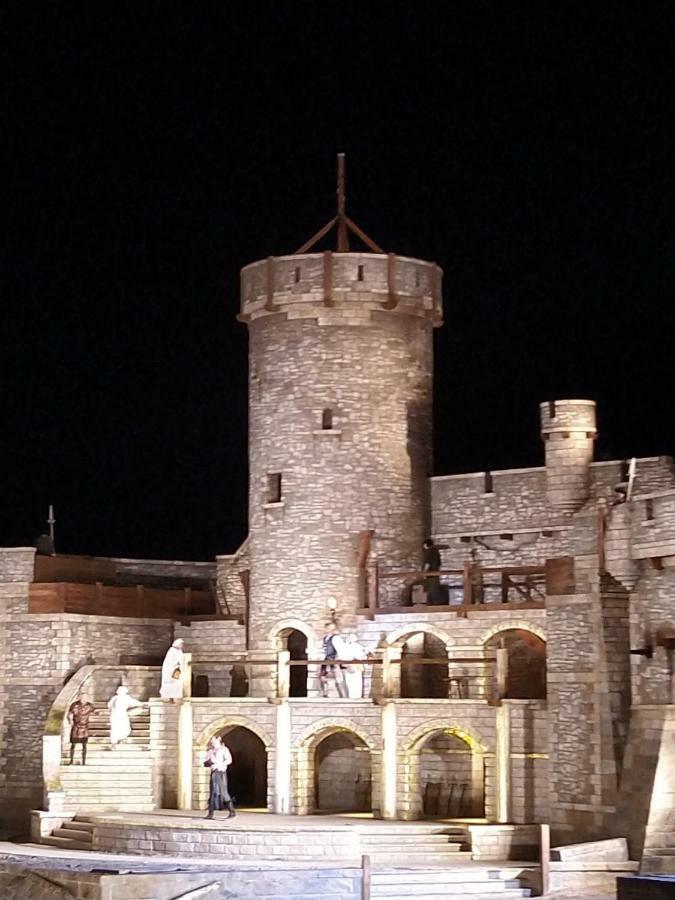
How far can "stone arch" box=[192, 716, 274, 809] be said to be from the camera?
1475 inches

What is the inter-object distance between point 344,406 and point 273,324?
2362mm

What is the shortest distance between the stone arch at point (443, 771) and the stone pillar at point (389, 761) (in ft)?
0.53

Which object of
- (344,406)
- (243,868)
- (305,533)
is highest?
(344,406)

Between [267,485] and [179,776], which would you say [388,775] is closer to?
[179,776]

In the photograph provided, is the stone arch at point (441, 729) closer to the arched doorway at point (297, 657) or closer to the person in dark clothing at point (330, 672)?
the person in dark clothing at point (330, 672)

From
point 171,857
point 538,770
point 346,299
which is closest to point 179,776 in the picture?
point 171,857

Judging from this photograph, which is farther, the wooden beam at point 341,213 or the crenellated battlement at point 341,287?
the wooden beam at point 341,213

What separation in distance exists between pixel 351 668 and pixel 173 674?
3.53 metres

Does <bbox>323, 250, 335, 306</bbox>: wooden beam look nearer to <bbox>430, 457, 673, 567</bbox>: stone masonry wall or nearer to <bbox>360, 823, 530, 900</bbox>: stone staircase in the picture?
<bbox>430, 457, 673, 567</bbox>: stone masonry wall

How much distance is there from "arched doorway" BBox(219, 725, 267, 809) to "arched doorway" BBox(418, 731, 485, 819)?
15.3ft

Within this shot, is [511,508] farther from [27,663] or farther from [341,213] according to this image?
[27,663]

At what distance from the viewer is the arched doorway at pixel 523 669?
38.2 meters

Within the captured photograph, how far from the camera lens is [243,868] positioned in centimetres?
3238

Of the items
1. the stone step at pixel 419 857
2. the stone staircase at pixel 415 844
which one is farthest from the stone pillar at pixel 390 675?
the stone step at pixel 419 857
